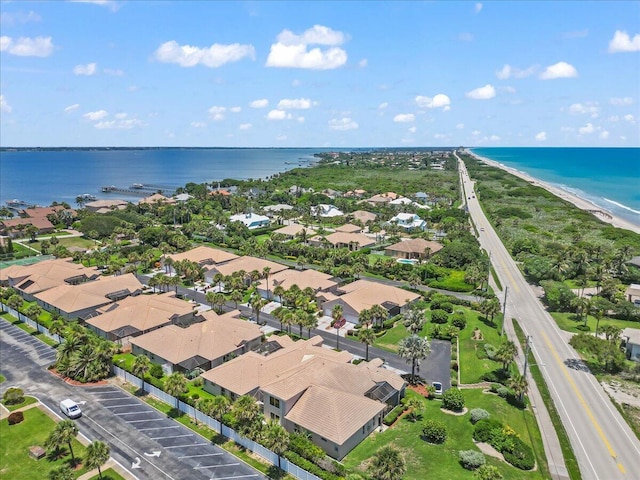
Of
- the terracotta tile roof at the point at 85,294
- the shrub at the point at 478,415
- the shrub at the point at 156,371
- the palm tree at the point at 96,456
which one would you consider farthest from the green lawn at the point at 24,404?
the shrub at the point at 478,415

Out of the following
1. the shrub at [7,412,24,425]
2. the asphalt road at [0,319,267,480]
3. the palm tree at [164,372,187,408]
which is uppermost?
the palm tree at [164,372,187,408]

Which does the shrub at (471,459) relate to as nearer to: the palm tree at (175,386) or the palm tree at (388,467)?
the palm tree at (388,467)

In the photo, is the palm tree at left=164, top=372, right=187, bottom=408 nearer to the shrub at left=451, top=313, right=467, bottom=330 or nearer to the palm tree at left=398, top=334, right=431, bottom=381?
the palm tree at left=398, top=334, right=431, bottom=381

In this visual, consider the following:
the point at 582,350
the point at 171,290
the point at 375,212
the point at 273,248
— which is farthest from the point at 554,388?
the point at 375,212

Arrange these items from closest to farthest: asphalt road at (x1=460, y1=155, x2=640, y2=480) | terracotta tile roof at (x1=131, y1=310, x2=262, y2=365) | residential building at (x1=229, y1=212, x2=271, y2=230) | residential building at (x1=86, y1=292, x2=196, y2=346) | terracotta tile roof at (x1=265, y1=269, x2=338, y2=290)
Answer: asphalt road at (x1=460, y1=155, x2=640, y2=480), terracotta tile roof at (x1=131, y1=310, x2=262, y2=365), residential building at (x1=86, y1=292, x2=196, y2=346), terracotta tile roof at (x1=265, y1=269, x2=338, y2=290), residential building at (x1=229, y1=212, x2=271, y2=230)

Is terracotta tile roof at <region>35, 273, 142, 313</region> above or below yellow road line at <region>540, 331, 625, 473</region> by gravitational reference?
above

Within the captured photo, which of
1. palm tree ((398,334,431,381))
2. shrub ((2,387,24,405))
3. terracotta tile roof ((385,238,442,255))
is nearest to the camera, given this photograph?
shrub ((2,387,24,405))

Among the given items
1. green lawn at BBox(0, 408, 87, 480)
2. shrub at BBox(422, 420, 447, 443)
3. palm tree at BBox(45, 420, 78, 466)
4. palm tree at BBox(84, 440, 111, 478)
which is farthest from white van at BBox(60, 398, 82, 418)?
shrub at BBox(422, 420, 447, 443)
